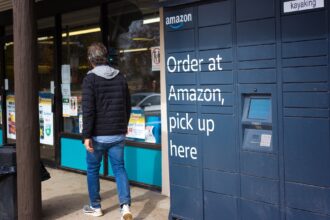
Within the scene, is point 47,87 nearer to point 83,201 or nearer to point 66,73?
point 66,73

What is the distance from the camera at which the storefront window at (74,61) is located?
23.2 feet

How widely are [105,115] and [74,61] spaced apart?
9.82 ft

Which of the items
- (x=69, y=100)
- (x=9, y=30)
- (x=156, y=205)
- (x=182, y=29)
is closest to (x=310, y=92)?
(x=182, y=29)

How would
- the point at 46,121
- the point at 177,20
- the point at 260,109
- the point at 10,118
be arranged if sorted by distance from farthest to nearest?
the point at 10,118
the point at 46,121
the point at 177,20
the point at 260,109

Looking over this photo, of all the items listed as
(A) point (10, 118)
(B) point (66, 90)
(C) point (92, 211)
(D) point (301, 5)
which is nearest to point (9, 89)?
(A) point (10, 118)

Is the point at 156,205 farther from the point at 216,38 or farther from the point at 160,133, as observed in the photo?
the point at 216,38

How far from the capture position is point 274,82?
3.36 m

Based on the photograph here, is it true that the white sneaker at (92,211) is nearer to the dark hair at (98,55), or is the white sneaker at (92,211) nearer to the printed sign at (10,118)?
the dark hair at (98,55)

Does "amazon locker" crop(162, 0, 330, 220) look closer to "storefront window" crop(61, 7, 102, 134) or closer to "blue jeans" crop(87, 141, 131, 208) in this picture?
"blue jeans" crop(87, 141, 131, 208)

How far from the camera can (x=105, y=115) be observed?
4523 mm

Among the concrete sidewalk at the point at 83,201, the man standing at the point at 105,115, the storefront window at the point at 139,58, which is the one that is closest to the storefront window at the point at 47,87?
the concrete sidewalk at the point at 83,201

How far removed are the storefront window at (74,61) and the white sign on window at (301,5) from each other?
414 cm

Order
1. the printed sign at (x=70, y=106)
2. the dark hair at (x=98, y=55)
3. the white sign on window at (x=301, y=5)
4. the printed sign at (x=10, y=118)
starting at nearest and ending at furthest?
the white sign on window at (x=301, y=5), the dark hair at (x=98, y=55), the printed sign at (x=70, y=106), the printed sign at (x=10, y=118)

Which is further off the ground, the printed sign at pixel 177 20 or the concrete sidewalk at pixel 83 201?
the printed sign at pixel 177 20
